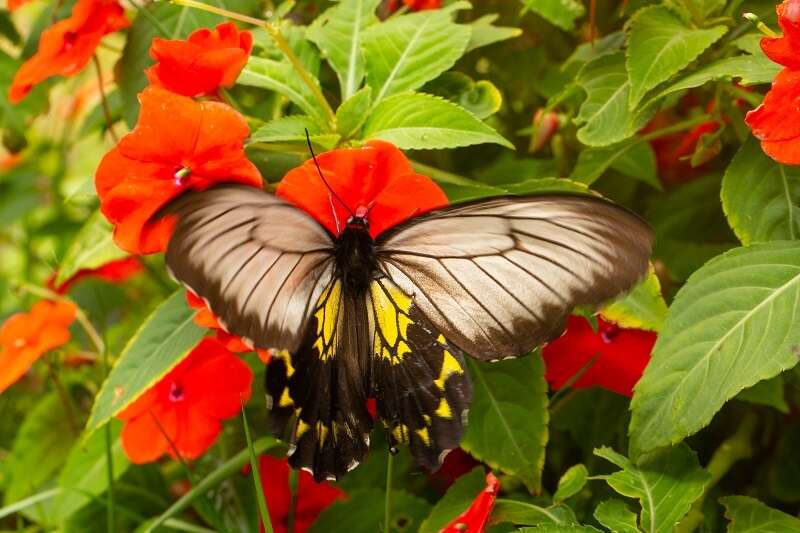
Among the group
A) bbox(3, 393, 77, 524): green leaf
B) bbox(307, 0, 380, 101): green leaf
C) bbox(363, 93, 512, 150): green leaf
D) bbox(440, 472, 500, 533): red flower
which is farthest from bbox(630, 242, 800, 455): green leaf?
bbox(3, 393, 77, 524): green leaf

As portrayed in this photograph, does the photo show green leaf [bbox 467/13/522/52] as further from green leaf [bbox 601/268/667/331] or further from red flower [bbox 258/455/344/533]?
red flower [bbox 258/455/344/533]

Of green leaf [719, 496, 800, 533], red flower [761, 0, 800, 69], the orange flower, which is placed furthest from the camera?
the orange flower

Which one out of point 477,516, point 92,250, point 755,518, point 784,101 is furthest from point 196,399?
point 784,101

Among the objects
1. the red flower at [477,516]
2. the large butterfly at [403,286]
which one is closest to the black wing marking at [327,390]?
the large butterfly at [403,286]

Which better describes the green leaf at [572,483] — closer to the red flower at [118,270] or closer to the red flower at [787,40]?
the red flower at [787,40]

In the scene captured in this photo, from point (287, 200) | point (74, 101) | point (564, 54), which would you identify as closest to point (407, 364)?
point (287, 200)

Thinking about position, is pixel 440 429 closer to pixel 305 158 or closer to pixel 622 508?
pixel 622 508

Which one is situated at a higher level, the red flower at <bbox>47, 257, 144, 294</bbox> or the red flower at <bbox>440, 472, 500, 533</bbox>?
the red flower at <bbox>440, 472, 500, 533</bbox>
